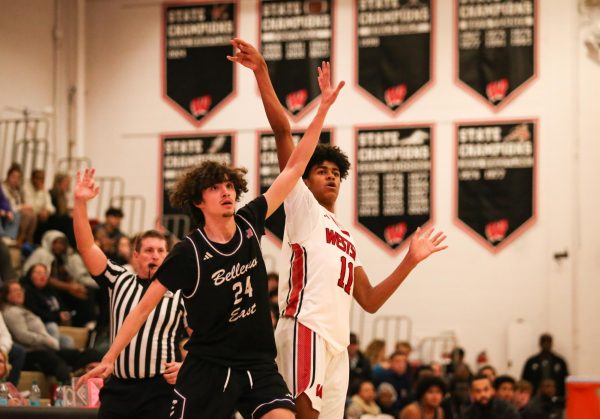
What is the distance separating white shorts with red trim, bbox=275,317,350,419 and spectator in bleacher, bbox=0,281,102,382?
729cm

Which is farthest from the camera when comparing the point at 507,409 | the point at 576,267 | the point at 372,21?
the point at 372,21

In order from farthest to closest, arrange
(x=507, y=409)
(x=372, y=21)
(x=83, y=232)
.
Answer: (x=372, y=21)
(x=507, y=409)
(x=83, y=232)

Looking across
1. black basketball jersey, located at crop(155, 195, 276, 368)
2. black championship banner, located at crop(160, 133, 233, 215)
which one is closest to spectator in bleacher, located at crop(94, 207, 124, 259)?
black championship banner, located at crop(160, 133, 233, 215)

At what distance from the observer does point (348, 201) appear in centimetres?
1894

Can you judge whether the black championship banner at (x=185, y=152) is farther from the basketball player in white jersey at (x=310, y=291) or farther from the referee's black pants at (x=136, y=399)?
the basketball player in white jersey at (x=310, y=291)

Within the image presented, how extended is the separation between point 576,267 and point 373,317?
3516 mm

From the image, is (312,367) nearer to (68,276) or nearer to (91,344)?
(91,344)

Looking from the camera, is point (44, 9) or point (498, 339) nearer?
point (498, 339)

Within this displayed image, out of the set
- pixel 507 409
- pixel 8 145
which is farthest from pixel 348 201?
pixel 507 409

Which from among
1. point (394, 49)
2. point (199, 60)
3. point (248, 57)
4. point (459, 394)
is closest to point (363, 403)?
point (459, 394)

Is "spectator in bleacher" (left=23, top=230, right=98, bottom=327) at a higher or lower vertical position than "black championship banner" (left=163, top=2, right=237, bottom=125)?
lower

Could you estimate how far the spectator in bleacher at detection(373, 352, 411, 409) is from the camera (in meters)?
15.9

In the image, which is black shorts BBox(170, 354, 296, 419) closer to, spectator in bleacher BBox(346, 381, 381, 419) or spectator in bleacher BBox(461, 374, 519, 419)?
spectator in bleacher BBox(461, 374, 519, 419)

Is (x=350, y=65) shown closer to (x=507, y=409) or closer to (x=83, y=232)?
(x=507, y=409)
